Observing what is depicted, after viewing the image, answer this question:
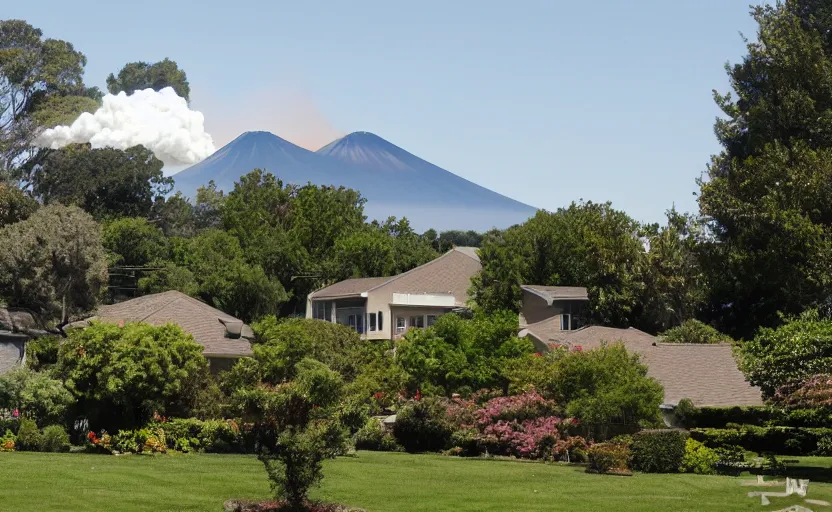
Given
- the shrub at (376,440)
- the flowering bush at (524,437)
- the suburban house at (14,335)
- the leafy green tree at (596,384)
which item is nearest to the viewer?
the leafy green tree at (596,384)

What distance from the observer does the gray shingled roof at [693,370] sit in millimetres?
52875

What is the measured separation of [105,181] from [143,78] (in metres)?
93.3

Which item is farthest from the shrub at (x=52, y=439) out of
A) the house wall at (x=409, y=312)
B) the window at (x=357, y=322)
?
the window at (x=357, y=322)

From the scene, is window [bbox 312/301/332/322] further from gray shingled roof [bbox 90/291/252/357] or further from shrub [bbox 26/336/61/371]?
shrub [bbox 26/336/61/371]

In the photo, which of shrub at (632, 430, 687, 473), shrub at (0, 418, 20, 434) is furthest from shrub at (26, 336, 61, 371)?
shrub at (632, 430, 687, 473)

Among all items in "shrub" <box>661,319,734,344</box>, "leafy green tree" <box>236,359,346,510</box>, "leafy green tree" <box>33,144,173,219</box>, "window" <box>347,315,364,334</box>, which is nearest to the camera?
"leafy green tree" <box>236,359,346,510</box>

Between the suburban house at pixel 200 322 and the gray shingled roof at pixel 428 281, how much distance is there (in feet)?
77.7

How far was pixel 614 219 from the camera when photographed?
80750 millimetres

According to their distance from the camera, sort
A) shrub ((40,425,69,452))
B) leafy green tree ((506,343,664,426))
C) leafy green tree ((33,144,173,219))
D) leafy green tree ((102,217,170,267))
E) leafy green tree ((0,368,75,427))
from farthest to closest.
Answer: leafy green tree ((33,144,173,219)) → leafy green tree ((102,217,170,267)) → leafy green tree ((506,343,664,426)) → leafy green tree ((0,368,75,427)) → shrub ((40,425,69,452))

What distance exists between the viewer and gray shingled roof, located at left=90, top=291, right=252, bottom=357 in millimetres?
56750

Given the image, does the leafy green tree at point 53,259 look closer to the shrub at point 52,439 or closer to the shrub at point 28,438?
the shrub at point 28,438

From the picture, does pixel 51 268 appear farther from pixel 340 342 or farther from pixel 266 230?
pixel 266 230

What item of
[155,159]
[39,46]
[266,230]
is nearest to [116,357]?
[266,230]

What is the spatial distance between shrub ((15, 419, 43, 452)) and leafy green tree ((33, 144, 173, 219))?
65368 millimetres
